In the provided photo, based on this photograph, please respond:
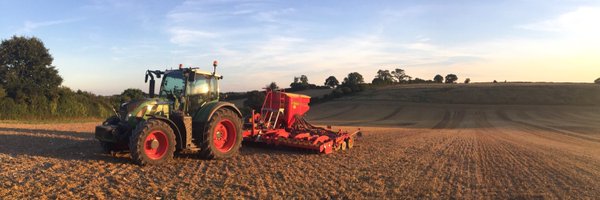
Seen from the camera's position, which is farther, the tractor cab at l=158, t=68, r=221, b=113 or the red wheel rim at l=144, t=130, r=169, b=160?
the tractor cab at l=158, t=68, r=221, b=113

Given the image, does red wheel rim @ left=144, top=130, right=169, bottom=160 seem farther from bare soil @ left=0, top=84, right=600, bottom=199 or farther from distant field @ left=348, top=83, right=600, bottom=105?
distant field @ left=348, top=83, right=600, bottom=105

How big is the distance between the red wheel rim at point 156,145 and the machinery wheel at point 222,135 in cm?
86

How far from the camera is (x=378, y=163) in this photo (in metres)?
9.20

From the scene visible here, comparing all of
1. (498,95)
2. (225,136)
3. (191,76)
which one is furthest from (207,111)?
(498,95)

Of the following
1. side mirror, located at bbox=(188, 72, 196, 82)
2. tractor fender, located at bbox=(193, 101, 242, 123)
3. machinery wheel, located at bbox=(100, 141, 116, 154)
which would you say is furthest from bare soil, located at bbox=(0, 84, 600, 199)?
side mirror, located at bbox=(188, 72, 196, 82)

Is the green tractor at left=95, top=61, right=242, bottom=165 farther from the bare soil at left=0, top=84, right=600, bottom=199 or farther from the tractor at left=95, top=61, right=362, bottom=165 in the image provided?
the bare soil at left=0, top=84, right=600, bottom=199

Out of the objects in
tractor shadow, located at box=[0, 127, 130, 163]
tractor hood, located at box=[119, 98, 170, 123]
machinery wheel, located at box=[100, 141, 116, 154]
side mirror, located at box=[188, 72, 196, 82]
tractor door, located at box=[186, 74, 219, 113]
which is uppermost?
side mirror, located at box=[188, 72, 196, 82]

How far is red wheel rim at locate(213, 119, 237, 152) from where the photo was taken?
934cm

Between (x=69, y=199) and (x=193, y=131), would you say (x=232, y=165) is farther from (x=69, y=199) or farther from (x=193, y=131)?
(x=69, y=199)

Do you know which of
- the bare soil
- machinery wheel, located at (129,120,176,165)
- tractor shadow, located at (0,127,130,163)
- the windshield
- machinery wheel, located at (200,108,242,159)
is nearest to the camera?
the bare soil

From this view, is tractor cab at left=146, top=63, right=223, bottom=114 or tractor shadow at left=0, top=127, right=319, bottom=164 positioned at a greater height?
tractor cab at left=146, top=63, right=223, bottom=114

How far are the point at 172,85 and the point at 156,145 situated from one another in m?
1.94

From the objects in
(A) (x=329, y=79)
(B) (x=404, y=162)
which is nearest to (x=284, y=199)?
(B) (x=404, y=162)

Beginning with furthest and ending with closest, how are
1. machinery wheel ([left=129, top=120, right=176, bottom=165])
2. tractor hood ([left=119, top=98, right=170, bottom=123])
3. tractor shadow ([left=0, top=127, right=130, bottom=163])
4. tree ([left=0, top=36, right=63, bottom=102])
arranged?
tree ([left=0, top=36, right=63, bottom=102])
tractor shadow ([left=0, top=127, right=130, bottom=163])
tractor hood ([left=119, top=98, right=170, bottom=123])
machinery wheel ([left=129, top=120, right=176, bottom=165])
